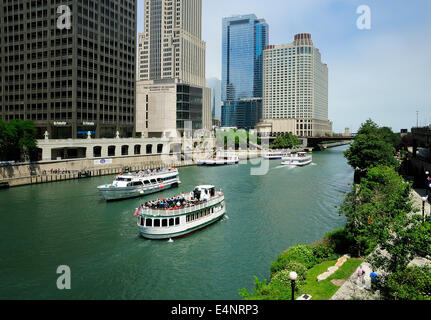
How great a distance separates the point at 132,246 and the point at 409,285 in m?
28.6

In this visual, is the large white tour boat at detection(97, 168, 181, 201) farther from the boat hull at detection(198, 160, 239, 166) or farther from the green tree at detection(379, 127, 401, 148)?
the green tree at detection(379, 127, 401, 148)

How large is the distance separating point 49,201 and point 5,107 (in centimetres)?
8894

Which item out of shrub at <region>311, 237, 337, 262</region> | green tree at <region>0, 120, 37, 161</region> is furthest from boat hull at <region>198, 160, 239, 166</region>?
shrub at <region>311, 237, 337, 262</region>

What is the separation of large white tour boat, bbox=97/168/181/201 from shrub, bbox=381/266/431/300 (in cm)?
5098

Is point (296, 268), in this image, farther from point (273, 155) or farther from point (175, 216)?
point (273, 155)

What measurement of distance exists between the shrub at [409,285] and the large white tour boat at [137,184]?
50985mm

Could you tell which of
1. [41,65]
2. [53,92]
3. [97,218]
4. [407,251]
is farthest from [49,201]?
[41,65]

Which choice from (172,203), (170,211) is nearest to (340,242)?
(170,211)

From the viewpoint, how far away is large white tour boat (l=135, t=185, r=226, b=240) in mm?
41688

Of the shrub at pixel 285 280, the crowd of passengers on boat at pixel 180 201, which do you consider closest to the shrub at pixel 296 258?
the shrub at pixel 285 280

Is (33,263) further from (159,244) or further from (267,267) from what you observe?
(267,267)

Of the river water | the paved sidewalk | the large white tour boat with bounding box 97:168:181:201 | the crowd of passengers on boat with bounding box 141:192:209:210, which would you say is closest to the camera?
the paved sidewalk

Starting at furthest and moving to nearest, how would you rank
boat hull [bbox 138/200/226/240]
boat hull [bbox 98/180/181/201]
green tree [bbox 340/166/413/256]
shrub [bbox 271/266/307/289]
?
boat hull [bbox 98/180/181/201]
boat hull [bbox 138/200/226/240]
green tree [bbox 340/166/413/256]
shrub [bbox 271/266/307/289]

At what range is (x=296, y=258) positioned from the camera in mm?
29719
